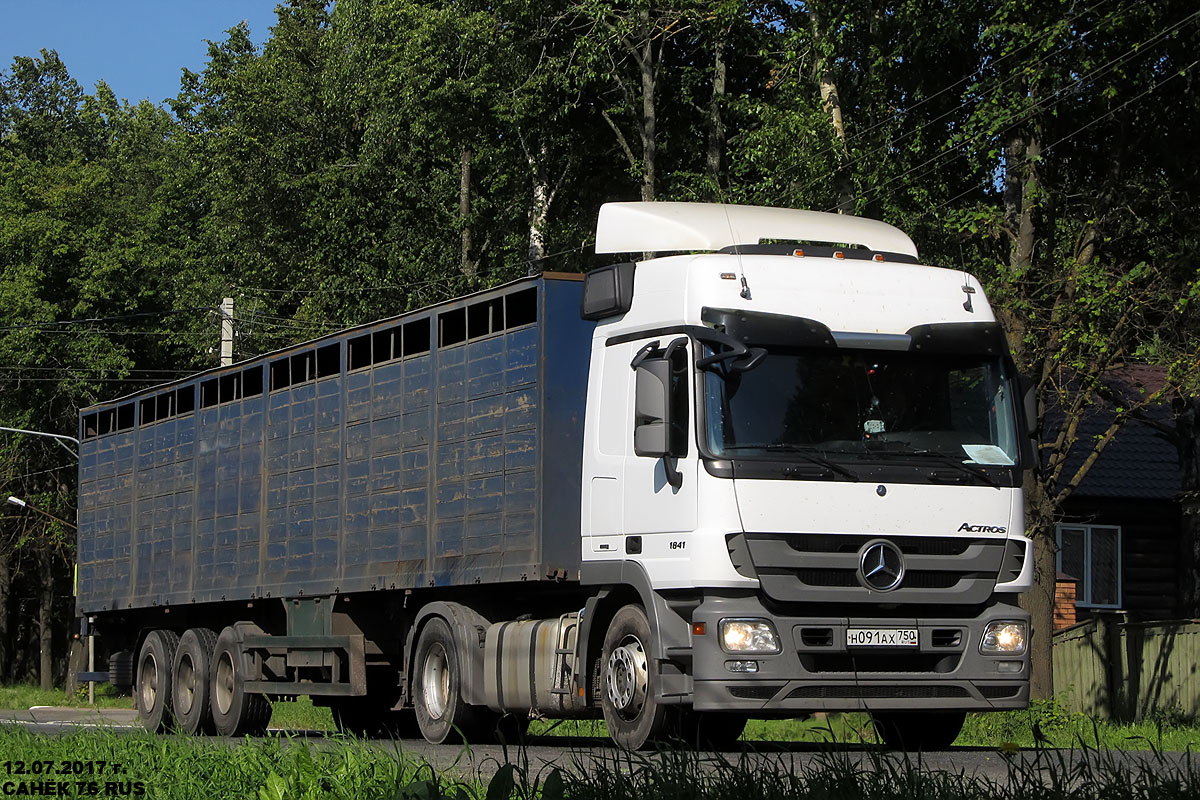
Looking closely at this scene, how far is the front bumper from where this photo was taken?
10.4m

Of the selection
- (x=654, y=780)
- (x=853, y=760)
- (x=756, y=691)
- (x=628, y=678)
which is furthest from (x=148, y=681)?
(x=654, y=780)

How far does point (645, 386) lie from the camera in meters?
10.9

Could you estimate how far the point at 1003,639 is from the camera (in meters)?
11.0

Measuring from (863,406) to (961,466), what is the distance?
0.75 meters

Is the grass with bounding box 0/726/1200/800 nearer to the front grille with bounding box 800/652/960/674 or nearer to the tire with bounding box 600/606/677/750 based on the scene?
the front grille with bounding box 800/652/960/674

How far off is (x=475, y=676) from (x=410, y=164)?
27958 mm

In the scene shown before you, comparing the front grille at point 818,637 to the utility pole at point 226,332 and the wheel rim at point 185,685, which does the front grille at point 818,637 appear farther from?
the utility pole at point 226,332

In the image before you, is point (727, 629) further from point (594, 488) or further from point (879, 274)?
point (879, 274)

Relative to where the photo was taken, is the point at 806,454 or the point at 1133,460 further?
the point at 1133,460

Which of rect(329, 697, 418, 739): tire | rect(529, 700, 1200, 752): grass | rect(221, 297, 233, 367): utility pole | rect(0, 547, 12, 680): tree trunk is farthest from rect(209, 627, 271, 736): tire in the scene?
rect(0, 547, 12, 680): tree trunk

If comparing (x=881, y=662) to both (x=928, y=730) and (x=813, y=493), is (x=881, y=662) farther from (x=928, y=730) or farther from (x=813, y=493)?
(x=928, y=730)

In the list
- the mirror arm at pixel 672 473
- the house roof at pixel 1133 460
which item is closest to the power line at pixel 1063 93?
the house roof at pixel 1133 460

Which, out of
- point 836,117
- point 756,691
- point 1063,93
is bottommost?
point 756,691

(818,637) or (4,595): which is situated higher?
(818,637)
